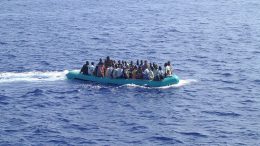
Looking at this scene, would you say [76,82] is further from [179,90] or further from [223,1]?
[223,1]

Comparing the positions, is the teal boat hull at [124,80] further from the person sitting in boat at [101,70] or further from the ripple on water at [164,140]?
the ripple on water at [164,140]

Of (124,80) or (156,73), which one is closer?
(156,73)

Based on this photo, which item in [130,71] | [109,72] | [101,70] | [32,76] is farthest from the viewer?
[32,76]

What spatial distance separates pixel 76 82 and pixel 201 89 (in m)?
11.0

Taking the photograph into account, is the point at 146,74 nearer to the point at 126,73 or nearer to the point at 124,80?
the point at 126,73

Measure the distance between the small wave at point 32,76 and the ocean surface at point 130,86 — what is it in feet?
0.29

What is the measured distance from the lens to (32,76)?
178 feet

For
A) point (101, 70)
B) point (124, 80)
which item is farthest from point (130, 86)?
→ point (101, 70)

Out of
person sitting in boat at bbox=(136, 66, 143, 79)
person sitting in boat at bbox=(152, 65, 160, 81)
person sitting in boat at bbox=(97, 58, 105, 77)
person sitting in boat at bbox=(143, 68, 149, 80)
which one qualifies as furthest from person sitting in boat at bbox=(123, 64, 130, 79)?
person sitting in boat at bbox=(152, 65, 160, 81)

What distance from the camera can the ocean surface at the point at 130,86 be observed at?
40750mm

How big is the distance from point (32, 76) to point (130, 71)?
9311mm

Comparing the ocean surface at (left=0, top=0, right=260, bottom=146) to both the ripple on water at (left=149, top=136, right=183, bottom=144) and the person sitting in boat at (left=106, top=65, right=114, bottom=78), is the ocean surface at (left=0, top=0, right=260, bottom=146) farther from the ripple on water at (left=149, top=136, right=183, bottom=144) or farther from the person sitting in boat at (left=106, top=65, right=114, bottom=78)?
the person sitting in boat at (left=106, top=65, right=114, bottom=78)

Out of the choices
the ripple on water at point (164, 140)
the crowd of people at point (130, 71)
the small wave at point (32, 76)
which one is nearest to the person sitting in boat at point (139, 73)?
the crowd of people at point (130, 71)

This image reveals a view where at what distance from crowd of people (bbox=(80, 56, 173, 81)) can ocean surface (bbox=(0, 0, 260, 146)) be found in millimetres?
1112
